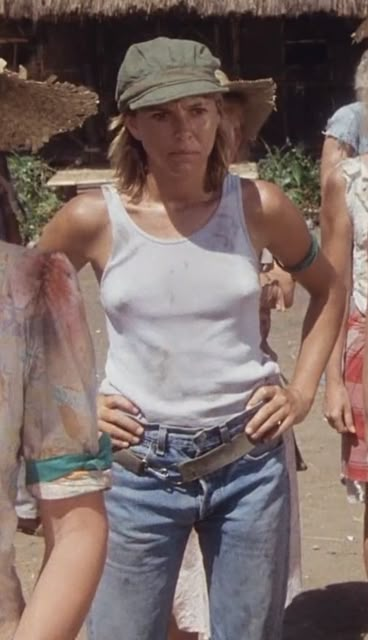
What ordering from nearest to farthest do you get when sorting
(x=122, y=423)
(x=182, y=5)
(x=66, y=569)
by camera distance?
(x=66, y=569) → (x=122, y=423) → (x=182, y=5)

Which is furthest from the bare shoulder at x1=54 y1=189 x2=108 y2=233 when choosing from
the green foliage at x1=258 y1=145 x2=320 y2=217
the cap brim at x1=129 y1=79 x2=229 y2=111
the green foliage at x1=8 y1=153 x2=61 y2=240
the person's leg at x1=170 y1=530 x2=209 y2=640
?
the green foliage at x1=258 y1=145 x2=320 y2=217

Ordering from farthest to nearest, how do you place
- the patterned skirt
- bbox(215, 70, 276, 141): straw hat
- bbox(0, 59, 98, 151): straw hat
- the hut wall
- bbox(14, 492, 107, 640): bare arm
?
the hut wall < the patterned skirt < bbox(215, 70, 276, 141): straw hat < bbox(0, 59, 98, 151): straw hat < bbox(14, 492, 107, 640): bare arm

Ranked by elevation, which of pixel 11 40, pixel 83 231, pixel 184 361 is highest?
pixel 83 231

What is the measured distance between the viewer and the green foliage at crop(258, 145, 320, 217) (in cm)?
1359

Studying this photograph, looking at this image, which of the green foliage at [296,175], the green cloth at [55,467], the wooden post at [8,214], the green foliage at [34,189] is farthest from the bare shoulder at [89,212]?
the green foliage at [296,175]

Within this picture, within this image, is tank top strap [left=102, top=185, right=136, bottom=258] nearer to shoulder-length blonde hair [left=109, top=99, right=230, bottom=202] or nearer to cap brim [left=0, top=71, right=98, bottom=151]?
shoulder-length blonde hair [left=109, top=99, right=230, bottom=202]

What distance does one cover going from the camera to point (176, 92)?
10.1ft

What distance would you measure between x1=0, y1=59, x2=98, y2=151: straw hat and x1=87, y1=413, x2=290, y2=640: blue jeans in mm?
921

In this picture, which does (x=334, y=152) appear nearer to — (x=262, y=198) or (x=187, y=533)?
(x=262, y=198)

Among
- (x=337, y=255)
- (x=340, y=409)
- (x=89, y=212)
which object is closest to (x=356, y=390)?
(x=340, y=409)

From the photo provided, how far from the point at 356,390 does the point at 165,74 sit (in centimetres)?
146

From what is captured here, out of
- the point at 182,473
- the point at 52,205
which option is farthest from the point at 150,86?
the point at 52,205

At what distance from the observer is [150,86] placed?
311cm

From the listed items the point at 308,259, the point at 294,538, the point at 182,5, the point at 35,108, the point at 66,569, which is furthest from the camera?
the point at 182,5
